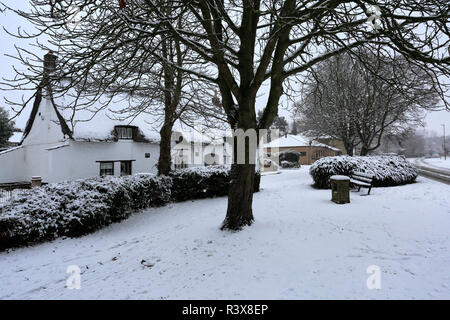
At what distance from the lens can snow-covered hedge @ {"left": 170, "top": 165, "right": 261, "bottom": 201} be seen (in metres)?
10.3

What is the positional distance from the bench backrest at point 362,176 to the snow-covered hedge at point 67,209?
9259 millimetres

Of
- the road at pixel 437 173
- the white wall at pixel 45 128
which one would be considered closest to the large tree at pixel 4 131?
the white wall at pixel 45 128

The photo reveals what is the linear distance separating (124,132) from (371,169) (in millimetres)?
17194

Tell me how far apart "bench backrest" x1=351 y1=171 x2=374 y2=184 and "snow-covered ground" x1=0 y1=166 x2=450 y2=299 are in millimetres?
2236

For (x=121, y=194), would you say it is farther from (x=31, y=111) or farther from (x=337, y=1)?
(x=31, y=111)

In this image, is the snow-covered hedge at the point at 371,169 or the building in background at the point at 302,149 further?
the building in background at the point at 302,149

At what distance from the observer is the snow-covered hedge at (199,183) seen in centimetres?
1033

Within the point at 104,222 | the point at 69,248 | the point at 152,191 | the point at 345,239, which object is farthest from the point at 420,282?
the point at 152,191

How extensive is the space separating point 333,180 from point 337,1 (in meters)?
5.37

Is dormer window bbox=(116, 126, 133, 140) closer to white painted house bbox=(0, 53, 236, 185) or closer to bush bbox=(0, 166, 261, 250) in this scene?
white painted house bbox=(0, 53, 236, 185)

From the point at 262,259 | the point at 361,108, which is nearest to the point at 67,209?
the point at 262,259

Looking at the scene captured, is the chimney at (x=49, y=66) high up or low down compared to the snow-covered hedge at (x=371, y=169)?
up

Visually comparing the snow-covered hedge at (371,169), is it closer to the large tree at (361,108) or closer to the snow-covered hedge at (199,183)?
the large tree at (361,108)

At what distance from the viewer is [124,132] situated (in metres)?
17.8
